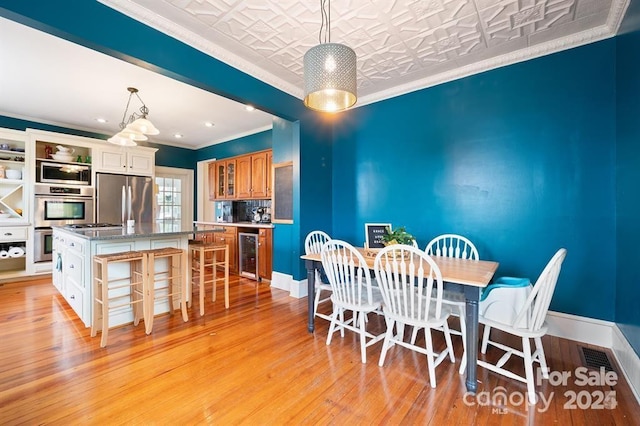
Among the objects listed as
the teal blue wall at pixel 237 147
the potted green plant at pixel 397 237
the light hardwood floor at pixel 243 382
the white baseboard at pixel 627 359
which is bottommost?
the light hardwood floor at pixel 243 382

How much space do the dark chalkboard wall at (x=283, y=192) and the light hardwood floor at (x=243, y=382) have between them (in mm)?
1624

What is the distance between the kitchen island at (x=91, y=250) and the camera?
2.53m

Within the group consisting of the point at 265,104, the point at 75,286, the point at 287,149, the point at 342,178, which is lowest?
the point at 75,286

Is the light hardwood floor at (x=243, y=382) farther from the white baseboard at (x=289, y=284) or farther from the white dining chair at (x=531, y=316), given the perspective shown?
the white baseboard at (x=289, y=284)

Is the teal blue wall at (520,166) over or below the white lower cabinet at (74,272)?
over

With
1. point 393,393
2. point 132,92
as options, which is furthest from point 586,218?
point 132,92

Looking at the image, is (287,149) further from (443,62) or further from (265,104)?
(443,62)

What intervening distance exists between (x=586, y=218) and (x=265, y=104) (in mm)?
3371

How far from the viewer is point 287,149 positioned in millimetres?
3967

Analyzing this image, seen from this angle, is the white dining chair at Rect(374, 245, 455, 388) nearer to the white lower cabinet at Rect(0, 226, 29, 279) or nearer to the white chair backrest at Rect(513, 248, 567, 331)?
the white chair backrest at Rect(513, 248, 567, 331)

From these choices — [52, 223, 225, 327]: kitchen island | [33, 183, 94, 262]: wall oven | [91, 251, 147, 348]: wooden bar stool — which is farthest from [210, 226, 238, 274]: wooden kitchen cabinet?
[33, 183, 94, 262]: wall oven

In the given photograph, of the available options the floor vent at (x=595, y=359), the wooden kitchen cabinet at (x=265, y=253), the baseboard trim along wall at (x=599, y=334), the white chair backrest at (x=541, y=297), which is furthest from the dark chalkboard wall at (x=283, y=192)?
the floor vent at (x=595, y=359)

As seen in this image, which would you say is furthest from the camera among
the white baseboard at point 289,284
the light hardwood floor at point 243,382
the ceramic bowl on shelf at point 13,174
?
the ceramic bowl on shelf at point 13,174

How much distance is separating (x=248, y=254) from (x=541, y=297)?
12.9 ft
